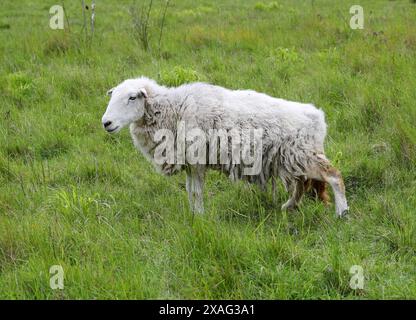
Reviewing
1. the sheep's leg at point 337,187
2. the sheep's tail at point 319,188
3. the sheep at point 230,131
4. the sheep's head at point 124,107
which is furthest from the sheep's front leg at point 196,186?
the sheep's leg at point 337,187

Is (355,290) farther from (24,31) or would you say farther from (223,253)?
(24,31)

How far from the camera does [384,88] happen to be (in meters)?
6.07

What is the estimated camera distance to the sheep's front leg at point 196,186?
439 centimetres

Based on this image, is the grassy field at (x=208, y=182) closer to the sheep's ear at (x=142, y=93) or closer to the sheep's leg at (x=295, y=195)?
the sheep's leg at (x=295, y=195)

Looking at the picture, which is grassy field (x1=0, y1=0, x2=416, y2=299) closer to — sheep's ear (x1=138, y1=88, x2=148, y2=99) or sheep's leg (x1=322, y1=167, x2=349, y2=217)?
sheep's leg (x1=322, y1=167, x2=349, y2=217)

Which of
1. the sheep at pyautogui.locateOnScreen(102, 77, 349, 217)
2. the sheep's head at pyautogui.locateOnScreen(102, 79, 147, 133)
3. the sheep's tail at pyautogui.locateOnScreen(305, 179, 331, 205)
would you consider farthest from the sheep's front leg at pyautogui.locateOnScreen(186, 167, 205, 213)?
the sheep's tail at pyautogui.locateOnScreen(305, 179, 331, 205)

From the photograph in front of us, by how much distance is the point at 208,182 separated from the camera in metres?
5.08

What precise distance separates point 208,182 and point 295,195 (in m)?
0.98

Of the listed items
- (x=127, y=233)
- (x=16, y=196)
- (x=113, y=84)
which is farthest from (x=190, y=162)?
(x=113, y=84)

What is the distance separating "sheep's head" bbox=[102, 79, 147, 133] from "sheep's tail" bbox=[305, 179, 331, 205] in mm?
1577

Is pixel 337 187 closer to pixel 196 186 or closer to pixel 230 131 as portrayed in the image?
pixel 230 131

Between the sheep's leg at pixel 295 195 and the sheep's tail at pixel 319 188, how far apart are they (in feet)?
0.20

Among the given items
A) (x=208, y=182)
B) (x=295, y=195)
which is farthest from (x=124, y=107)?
(x=295, y=195)
